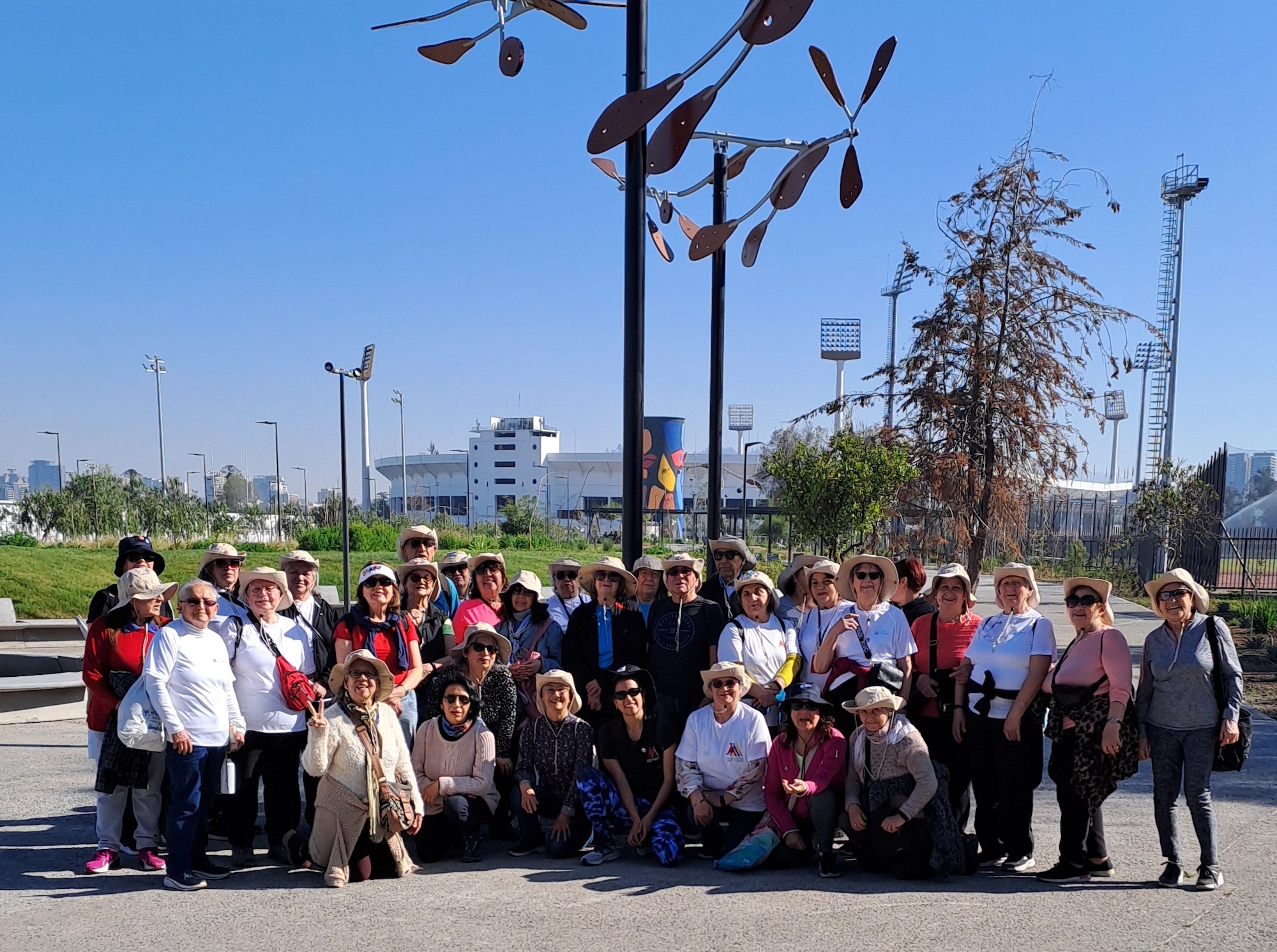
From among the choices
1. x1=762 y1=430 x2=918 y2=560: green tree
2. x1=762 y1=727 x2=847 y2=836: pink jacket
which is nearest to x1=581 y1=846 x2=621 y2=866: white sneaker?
x1=762 y1=727 x2=847 y2=836: pink jacket

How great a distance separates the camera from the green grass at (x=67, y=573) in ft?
62.7

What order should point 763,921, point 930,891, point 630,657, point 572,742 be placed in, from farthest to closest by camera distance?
1. point 630,657
2. point 572,742
3. point 930,891
4. point 763,921

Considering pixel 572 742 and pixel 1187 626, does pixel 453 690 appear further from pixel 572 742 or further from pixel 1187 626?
pixel 1187 626

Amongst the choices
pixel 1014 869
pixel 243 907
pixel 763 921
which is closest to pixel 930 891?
→ pixel 1014 869

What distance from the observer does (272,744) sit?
18.2 feet

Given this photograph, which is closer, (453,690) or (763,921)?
(763,921)

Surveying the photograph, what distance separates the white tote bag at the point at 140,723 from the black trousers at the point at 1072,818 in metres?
4.63

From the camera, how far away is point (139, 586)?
5.48m

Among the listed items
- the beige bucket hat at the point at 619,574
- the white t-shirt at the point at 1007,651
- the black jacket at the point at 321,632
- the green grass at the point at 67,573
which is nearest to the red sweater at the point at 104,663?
the black jacket at the point at 321,632

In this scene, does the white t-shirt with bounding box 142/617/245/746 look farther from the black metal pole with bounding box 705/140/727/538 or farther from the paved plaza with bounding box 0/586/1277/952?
the black metal pole with bounding box 705/140/727/538

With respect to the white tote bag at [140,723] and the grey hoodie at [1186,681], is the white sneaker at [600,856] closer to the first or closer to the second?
the white tote bag at [140,723]

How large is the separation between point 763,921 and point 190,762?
9.72 ft

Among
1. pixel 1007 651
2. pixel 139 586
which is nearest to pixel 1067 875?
pixel 1007 651

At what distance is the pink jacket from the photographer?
541cm
